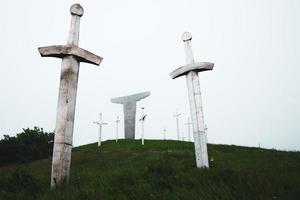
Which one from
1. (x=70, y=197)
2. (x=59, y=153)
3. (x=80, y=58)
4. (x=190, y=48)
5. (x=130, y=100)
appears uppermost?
(x=130, y=100)

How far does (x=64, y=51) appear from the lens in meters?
7.27

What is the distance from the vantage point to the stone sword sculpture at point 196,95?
8.52 meters

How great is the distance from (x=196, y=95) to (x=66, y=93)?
4.18m

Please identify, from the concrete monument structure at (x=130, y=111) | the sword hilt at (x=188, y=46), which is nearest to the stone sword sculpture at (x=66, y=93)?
the sword hilt at (x=188, y=46)

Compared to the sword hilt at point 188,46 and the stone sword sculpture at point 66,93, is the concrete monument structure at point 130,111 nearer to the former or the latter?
the sword hilt at point 188,46

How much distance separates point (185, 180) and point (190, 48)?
18.5 ft

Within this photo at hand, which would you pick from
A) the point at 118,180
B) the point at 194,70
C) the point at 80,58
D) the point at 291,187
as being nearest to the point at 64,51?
the point at 80,58

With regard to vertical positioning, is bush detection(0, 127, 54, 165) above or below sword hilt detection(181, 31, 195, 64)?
below

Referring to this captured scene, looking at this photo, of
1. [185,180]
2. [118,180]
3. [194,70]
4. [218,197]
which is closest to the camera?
[218,197]

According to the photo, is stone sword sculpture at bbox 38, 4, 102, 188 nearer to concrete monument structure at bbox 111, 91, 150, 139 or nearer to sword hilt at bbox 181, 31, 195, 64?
sword hilt at bbox 181, 31, 195, 64

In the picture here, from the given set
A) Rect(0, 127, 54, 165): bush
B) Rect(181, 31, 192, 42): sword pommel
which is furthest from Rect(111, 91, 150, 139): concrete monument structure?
Rect(181, 31, 192, 42): sword pommel

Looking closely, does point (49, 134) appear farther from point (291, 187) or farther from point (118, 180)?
point (291, 187)

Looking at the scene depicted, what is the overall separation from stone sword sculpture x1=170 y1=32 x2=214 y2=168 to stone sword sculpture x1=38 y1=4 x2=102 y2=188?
125 inches

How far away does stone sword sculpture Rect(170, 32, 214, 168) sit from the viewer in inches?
336
